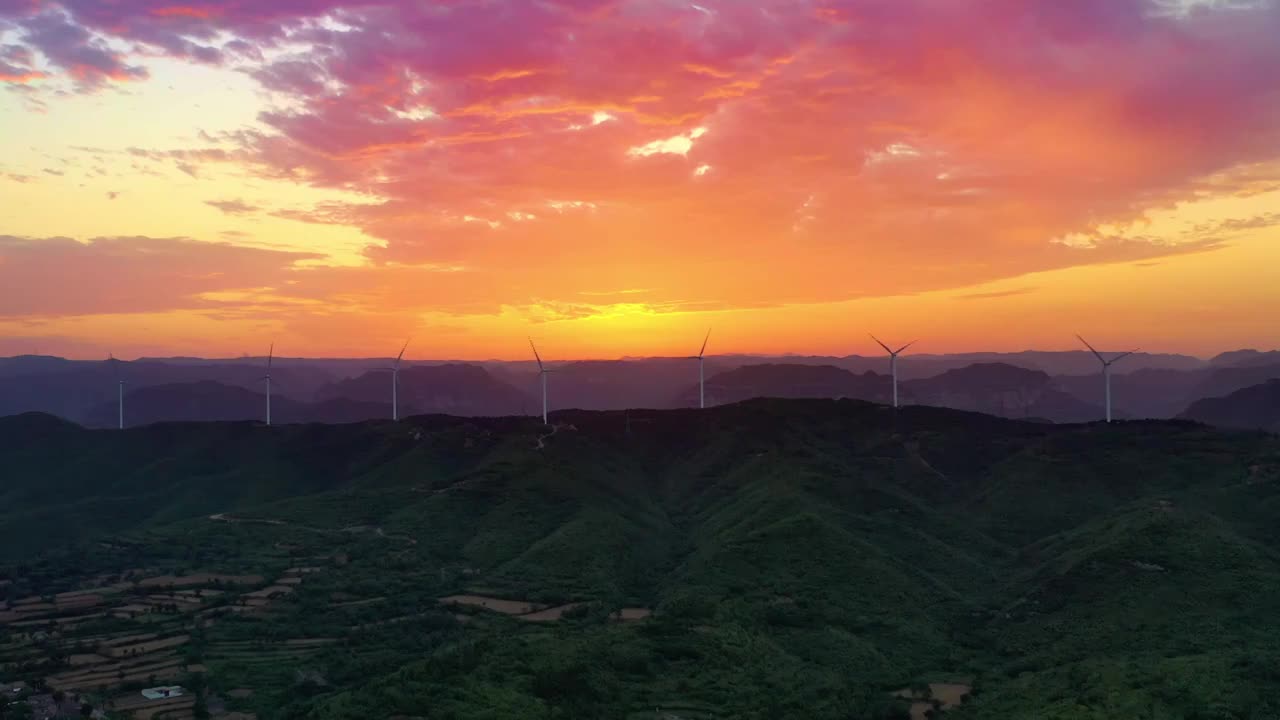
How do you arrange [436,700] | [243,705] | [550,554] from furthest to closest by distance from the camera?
[550,554], [243,705], [436,700]

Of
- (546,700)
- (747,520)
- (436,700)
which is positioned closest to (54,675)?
(436,700)

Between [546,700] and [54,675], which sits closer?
A: [546,700]

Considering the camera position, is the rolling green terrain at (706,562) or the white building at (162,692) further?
the white building at (162,692)

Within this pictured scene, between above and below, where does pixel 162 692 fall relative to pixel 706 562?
below

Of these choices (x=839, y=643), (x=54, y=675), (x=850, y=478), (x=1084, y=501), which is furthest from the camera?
(x=850, y=478)

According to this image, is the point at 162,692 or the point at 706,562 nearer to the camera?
the point at 162,692

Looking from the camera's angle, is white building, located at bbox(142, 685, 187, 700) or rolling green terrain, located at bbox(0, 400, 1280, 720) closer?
rolling green terrain, located at bbox(0, 400, 1280, 720)

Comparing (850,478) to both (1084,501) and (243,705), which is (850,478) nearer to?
(1084,501)
